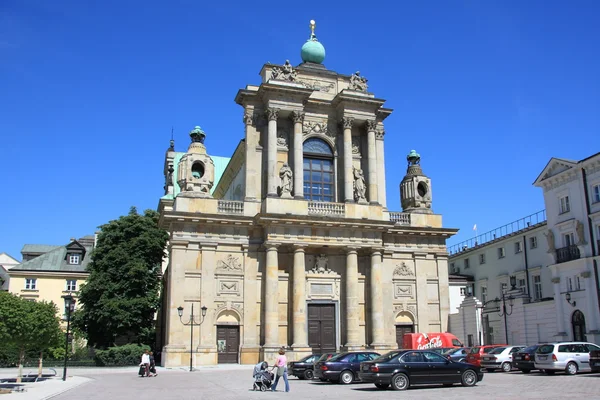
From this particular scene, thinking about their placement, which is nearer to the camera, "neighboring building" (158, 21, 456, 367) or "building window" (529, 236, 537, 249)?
"neighboring building" (158, 21, 456, 367)

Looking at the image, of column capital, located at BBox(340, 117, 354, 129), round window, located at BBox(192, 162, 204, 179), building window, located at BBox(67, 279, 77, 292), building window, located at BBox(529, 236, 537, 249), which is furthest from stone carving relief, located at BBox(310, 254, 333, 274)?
building window, located at BBox(67, 279, 77, 292)

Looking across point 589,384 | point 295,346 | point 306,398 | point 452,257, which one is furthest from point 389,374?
point 452,257

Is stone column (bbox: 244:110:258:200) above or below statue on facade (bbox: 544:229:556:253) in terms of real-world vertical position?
above

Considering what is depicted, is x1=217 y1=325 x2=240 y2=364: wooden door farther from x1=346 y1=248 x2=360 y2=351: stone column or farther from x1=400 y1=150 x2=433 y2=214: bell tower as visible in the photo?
x1=400 y1=150 x2=433 y2=214: bell tower

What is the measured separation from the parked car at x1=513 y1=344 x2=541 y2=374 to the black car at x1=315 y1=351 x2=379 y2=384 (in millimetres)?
8144

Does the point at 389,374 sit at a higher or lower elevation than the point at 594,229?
lower

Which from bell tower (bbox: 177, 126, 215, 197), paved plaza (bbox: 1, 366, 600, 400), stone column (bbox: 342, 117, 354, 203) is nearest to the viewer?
paved plaza (bbox: 1, 366, 600, 400)

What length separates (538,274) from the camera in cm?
4928

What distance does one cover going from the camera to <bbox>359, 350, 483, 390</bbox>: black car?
20.3m

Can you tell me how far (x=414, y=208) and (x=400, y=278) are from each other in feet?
18.1

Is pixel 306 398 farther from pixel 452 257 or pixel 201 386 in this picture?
pixel 452 257

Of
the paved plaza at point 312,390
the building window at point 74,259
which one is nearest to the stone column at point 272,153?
the paved plaza at point 312,390

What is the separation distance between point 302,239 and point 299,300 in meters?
3.87

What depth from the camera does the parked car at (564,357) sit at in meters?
25.7
